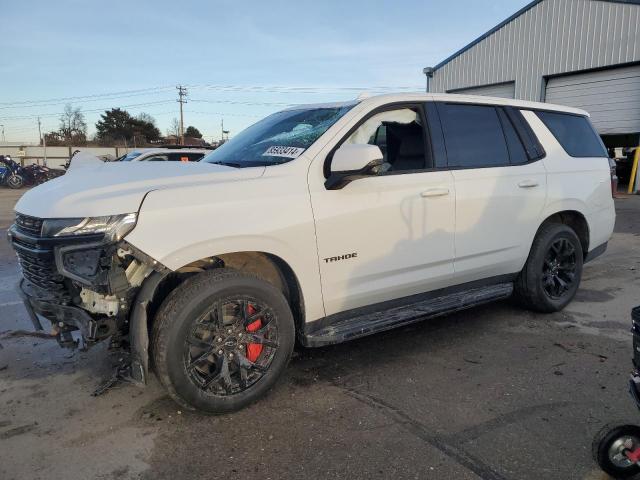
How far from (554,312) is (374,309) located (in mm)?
2212

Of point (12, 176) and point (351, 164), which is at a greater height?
point (351, 164)

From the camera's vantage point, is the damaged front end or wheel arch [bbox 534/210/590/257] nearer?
the damaged front end

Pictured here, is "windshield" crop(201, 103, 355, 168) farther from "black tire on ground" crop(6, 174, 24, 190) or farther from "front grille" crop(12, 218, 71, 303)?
"black tire on ground" crop(6, 174, 24, 190)

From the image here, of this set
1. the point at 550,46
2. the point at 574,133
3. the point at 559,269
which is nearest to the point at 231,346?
the point at 559,269

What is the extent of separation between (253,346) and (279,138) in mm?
1536

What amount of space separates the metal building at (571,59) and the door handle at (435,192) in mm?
17281

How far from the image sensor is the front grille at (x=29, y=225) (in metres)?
2.76

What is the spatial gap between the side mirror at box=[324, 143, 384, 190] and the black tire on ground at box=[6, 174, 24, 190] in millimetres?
27070

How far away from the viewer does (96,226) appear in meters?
2.62

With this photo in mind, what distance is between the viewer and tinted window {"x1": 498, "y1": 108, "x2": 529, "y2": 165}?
14.4ft

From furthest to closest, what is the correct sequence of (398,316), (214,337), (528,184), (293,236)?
(528,184), (398,316), (293,236), (214,337)

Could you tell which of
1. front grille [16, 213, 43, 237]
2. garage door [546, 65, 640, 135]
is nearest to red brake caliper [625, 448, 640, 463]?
front grille [16, 213, 43, 237]

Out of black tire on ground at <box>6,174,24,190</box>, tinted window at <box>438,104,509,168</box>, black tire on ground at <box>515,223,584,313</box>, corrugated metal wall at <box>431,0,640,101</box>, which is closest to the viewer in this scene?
tinted window at <box>438,104,509,168</box>

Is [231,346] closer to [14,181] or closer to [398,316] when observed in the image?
[398,316]
